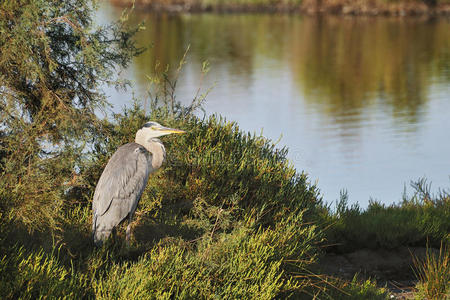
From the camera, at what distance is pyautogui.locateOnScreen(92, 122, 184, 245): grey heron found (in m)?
6.36

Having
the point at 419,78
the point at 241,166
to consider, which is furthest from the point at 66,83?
the point at 419,78

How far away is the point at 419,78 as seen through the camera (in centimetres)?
2536

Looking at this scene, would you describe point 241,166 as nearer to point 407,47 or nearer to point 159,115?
point 159,115

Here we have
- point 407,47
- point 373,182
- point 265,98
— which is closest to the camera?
point 373,182

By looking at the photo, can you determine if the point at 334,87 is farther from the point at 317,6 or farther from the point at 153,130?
the point at 317,6

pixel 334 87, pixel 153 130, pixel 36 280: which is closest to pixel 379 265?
pixel 153 130

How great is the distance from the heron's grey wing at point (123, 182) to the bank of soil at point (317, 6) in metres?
39.8

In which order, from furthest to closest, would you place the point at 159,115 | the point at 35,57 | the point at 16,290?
1. the point at 159,115
2. the point at 35,57
3. the point at 16,290

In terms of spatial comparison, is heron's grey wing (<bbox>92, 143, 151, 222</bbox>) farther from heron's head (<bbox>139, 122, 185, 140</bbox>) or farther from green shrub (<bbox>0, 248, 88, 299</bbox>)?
green shrub (<bbox>0, 248, 88, 299</bbox>)

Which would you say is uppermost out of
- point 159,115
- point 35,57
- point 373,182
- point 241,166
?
point 35,57

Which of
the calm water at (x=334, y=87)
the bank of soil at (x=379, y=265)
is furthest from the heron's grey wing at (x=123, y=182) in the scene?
the bank of soil at (x=379, y=265)

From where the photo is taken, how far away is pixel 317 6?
151ft

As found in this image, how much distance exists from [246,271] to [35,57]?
349 centimetres

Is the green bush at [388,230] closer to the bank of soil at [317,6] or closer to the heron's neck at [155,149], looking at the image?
the heron's neck at [155,149]
